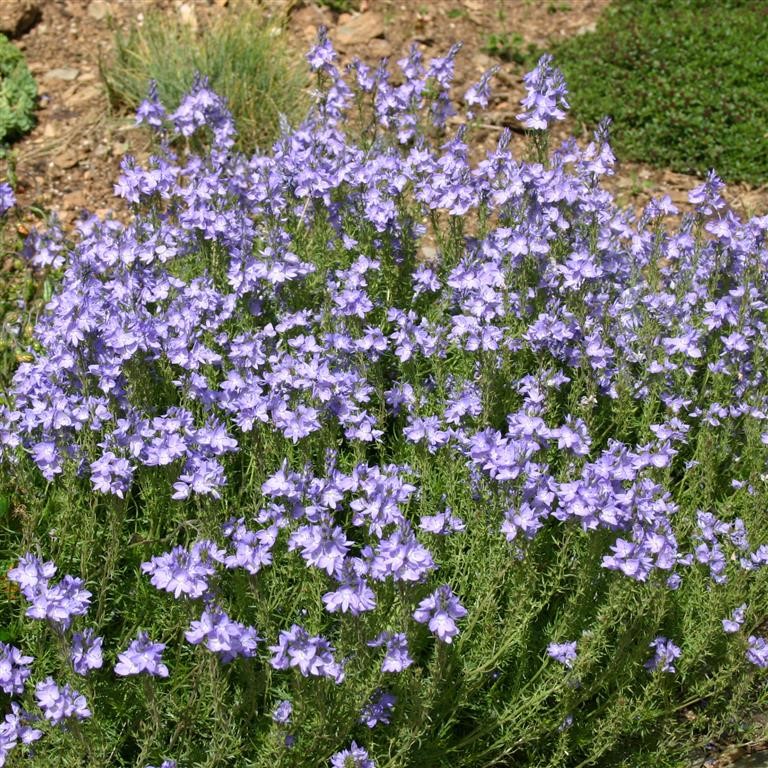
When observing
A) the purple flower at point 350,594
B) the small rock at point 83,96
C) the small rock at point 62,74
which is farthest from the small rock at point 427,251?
the purple flower at point 350,594

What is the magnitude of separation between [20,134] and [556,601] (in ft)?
15.2

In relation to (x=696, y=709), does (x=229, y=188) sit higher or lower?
higher

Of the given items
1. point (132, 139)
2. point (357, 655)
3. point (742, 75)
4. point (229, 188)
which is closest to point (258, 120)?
point (132, 139)

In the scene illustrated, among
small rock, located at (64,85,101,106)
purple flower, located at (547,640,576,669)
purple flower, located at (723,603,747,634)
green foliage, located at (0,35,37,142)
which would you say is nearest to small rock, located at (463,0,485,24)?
small rock, located at (64,85,101,106)

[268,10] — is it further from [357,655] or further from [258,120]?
[357,655]

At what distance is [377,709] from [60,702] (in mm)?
961

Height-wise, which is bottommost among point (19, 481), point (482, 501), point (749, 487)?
point (749, 487)

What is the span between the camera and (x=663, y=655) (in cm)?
347

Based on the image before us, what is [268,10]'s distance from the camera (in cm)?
773

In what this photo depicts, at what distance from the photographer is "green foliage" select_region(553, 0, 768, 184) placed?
7059 millimetres

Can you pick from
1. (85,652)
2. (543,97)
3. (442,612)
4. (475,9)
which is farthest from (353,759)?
(475,9)

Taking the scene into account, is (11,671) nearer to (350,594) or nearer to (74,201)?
(350,594)

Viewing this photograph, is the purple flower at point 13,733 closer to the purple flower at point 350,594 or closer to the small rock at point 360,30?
the purple flower at point 350,594

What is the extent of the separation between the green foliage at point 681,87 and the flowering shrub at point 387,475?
7.94 ft
